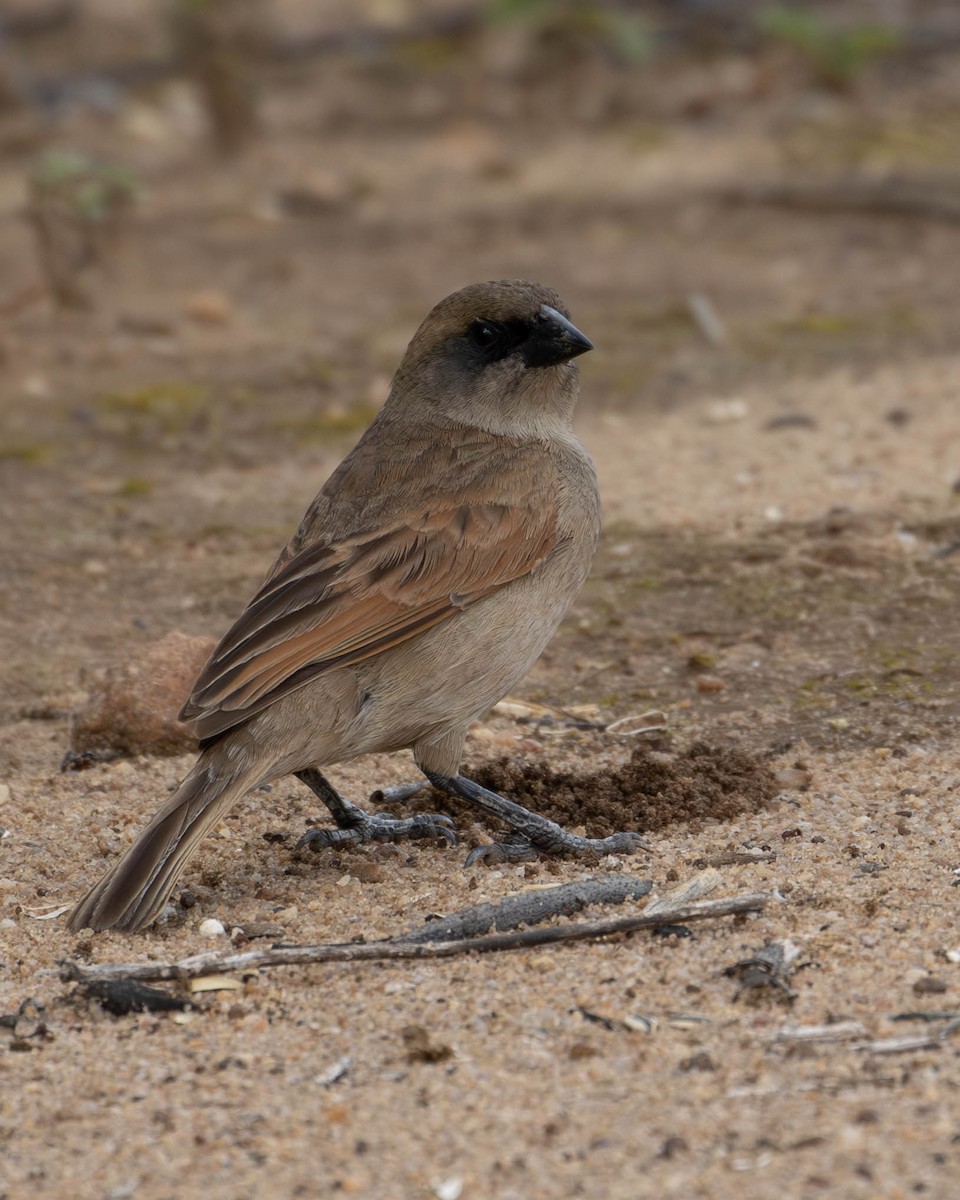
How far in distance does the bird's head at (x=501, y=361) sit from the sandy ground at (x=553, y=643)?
1112 mm

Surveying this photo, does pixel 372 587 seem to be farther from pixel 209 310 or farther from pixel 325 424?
pixel 209 310

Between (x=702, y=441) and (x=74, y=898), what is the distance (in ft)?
16.1

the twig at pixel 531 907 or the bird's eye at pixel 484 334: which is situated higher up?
the bird's eye at pixel 484 334

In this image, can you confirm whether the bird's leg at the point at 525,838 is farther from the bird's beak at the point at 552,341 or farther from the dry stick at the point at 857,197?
the dry stick at the point at 857,197

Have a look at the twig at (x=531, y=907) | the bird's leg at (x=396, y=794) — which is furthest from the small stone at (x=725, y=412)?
the twig at (x=531, y=907)

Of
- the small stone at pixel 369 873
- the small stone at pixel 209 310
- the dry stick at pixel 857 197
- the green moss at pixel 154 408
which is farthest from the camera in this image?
the dry stick at pixel 857 197

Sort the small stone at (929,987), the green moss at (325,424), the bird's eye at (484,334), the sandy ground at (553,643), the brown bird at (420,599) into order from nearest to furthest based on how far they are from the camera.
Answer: the sandy ground at (553,643) < the small stone at (929,987) < the brown bird at (420,599) < the bird's eye at (484,334) < the green moss at (325,424)

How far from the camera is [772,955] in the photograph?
433 cm

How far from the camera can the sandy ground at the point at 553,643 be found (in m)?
3.77

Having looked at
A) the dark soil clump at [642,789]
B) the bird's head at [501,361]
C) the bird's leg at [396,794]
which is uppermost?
the bird's head at [501,361]

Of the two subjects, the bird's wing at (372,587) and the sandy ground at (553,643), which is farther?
the bird's wing at (372,587)

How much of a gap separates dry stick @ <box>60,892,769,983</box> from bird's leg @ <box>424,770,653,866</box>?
0.60 metres

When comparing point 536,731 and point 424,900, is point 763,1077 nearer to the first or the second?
point 424,900

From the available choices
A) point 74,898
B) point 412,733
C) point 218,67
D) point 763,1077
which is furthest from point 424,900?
point 218,67
